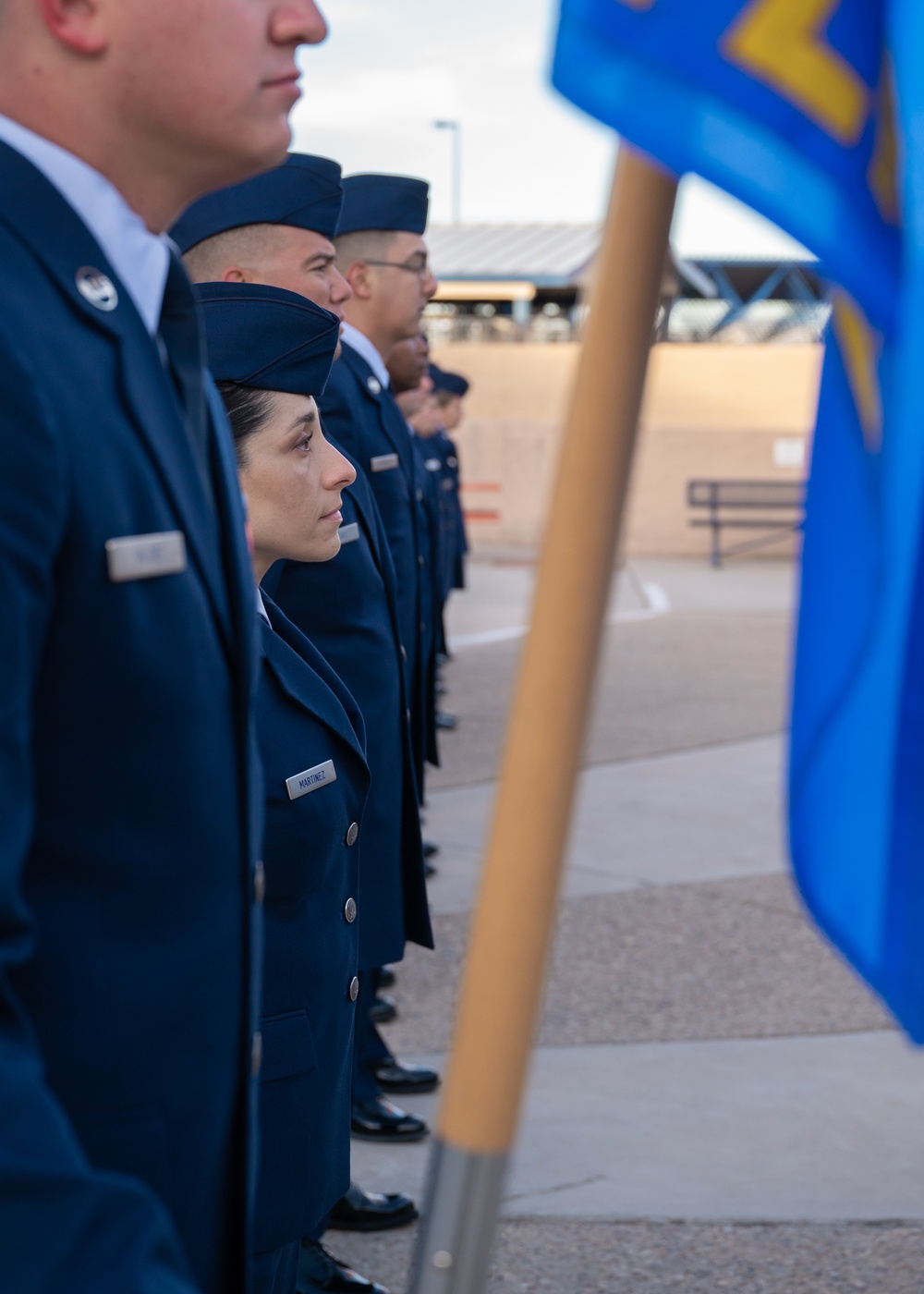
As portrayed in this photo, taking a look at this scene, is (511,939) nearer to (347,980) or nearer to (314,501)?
(347,980)

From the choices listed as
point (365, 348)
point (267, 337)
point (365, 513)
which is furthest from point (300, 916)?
point (365, 348)

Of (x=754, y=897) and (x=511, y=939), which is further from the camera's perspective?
(x=754, y=897)

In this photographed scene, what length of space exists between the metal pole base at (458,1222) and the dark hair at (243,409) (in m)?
1.88

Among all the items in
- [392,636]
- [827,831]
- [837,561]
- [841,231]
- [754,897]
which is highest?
[841,231]

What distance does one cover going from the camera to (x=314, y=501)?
2879 millimetres

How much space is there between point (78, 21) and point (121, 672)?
0.50m

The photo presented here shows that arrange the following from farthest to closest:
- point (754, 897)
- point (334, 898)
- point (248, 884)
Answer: point (754, 897) → point (334, 898) → point (248, 884)

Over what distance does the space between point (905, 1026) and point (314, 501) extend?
1907 millimetres

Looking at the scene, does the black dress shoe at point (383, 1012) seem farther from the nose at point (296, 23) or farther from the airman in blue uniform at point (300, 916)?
the nose at point (296, 23)

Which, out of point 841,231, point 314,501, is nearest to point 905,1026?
point 841,231

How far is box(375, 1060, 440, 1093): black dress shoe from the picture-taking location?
172 inches

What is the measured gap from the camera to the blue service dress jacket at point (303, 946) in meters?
2.27

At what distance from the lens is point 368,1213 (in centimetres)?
362

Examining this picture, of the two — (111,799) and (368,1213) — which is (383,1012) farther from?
(111,799)
